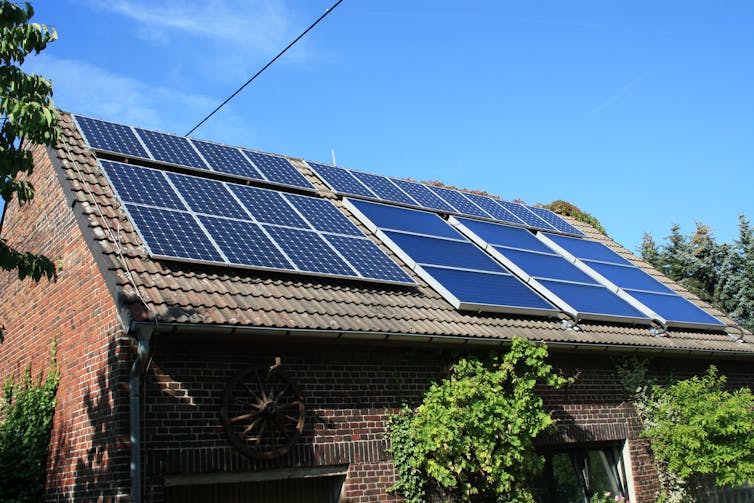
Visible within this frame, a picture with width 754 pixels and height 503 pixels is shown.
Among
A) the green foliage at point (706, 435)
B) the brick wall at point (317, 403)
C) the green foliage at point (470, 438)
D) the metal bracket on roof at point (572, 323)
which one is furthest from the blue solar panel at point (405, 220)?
the green foliage at point (706, 435)

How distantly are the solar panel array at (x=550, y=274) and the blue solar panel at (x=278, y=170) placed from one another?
10.0 ft

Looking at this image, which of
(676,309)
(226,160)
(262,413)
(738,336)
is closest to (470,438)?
(262,413)

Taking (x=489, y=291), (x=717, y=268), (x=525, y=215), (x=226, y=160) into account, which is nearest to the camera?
(x=489, y=291)

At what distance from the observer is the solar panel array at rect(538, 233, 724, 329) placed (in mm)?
13938

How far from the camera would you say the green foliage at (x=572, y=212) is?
20.2 meters

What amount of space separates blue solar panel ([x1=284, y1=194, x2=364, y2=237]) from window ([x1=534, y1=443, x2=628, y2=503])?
4.47 meters

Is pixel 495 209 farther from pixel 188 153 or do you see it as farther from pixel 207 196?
pixel 207 196

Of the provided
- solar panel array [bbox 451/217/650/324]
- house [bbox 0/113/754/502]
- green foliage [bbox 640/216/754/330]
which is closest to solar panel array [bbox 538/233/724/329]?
house [bbox 0/113/754/502]

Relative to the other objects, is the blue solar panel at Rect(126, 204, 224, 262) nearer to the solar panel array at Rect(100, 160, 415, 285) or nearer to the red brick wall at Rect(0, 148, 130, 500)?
the solar panel array at Rect(100, 160, 415, 285)

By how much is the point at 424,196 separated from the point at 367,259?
4.56 m

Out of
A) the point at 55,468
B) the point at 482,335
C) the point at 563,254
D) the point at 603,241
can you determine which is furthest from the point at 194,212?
the point at 603,241

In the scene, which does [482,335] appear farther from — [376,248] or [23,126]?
[23,126]

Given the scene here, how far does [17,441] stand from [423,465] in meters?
4.91

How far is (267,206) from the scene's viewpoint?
36.5ft
